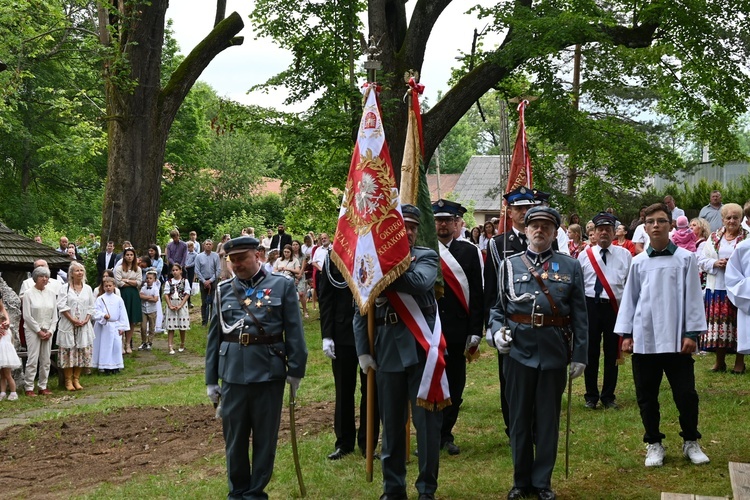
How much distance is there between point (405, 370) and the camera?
708cm


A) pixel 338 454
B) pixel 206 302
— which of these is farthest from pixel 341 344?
pixel 206 302

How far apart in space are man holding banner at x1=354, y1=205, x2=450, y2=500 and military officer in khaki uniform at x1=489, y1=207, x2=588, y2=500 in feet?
1.91

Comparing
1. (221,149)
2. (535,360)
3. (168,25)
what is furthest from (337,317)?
(221,149)

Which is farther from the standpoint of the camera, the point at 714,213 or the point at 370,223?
the point at 714,213

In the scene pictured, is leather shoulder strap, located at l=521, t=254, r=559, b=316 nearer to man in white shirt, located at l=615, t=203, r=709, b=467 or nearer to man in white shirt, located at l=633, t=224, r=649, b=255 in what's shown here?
man in white shirt, located at l=615, t=203, r=709, b=467

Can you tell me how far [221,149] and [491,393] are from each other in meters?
47.8

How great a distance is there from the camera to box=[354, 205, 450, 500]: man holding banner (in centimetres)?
696

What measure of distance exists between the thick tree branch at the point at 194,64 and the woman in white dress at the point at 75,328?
6.34m

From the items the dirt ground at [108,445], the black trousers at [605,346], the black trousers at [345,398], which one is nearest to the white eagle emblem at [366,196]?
the black trousers at [345,398]

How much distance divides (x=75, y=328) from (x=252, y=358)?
33.1 ft

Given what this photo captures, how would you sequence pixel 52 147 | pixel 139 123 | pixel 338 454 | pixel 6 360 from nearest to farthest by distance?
pixel 338 454, pixel 6 360, pixel 139 123, pixel 52 147

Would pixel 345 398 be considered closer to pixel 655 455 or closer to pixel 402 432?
pixel 402 432

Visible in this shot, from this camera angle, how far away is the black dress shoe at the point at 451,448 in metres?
8.79

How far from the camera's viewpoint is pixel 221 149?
191 ft
